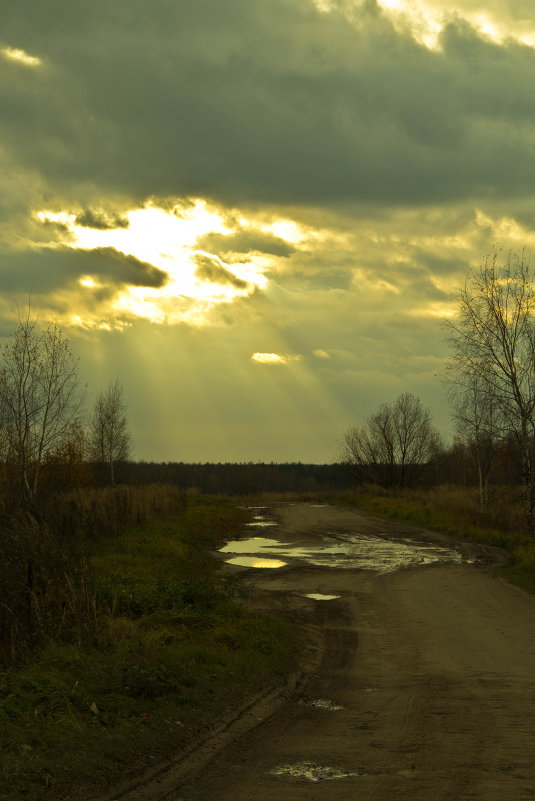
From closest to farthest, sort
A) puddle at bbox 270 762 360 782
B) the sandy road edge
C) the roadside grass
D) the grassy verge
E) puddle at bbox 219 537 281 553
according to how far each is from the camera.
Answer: the sandy road edge → puddle at bbox 270 762 360 782 → the grassy verge → the roadside grass → puddle at bbox 219 537 281 553

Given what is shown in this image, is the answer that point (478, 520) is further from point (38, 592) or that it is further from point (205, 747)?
point (205, 747)

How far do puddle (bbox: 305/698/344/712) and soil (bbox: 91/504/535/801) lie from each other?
0.03 metres

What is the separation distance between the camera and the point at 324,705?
25.8 ft

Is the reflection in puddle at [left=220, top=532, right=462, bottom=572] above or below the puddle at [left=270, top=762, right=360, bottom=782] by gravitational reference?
below

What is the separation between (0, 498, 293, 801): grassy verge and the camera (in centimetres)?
582

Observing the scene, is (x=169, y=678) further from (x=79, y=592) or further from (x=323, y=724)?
(x=79, y=592)

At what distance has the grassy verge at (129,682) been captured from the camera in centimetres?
582

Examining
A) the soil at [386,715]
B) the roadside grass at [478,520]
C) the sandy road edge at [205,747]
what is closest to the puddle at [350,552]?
the roadside grass at [478,520]

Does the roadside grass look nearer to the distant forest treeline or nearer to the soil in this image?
the soil

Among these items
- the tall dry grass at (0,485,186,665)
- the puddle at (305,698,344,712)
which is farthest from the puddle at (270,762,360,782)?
the tall dry grass at (0,485,186,665)

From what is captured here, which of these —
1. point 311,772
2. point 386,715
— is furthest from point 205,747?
point 386,715

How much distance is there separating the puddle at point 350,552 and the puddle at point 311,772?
13279 mm

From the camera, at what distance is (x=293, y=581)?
17.2m

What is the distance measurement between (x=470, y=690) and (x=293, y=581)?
30.3 feet
